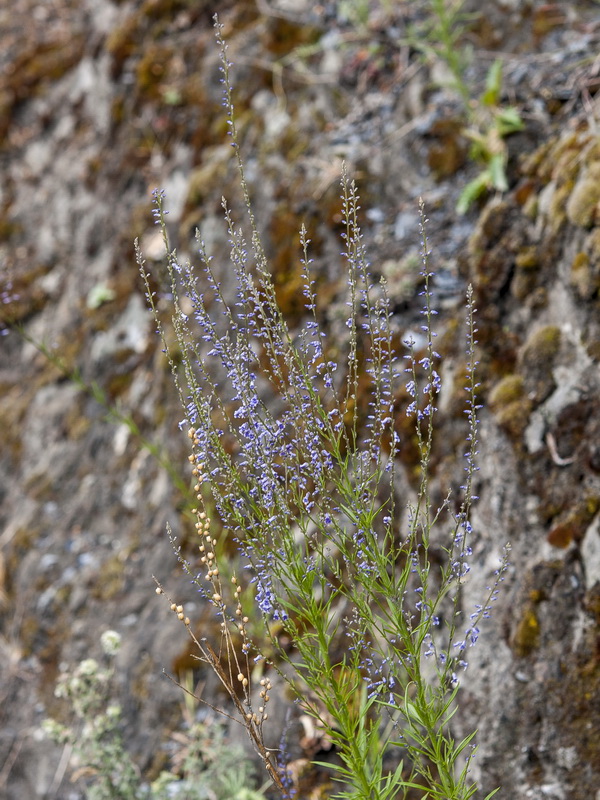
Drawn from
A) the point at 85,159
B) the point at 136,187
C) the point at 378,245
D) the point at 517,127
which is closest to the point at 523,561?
the point at 378,245

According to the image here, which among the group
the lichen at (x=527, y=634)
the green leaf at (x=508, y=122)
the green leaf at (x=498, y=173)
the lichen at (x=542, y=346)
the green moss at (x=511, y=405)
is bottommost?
the lichen at (x=527, y=634)

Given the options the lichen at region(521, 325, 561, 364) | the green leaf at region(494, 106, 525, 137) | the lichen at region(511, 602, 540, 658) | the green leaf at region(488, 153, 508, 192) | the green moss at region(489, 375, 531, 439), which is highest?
the green leaf at region(494, 106, 525, 137)

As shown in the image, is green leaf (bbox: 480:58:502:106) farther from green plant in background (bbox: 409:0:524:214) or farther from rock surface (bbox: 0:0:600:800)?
rock surface (bbox: 0:0:600:800)

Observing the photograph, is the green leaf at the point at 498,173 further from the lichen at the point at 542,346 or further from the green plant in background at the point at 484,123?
the lichen at the point at 542,346

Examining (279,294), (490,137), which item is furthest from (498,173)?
(279,294)

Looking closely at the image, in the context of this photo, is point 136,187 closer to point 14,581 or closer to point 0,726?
point 14,581

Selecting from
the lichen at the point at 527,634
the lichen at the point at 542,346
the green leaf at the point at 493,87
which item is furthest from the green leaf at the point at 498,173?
the lichen at the point at 527,634

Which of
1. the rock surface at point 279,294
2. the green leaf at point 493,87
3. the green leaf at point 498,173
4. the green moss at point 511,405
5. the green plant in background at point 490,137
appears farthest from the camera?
the green leaf at point 493,87

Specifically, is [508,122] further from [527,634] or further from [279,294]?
[527,634]

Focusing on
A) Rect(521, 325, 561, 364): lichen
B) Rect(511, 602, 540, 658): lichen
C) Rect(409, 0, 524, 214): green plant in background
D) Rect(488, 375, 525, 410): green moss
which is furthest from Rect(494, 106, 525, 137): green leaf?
Rect(511, 602, 540, 658): lichen

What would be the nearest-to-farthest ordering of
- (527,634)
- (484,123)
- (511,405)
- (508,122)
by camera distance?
(527,634)
(511,405)
(508,122)
(484,123)

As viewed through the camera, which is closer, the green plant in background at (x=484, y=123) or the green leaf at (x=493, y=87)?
the green plant in background at (x=484, y=123)

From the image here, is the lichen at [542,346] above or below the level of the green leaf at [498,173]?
below

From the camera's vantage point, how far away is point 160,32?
22.5 feet
